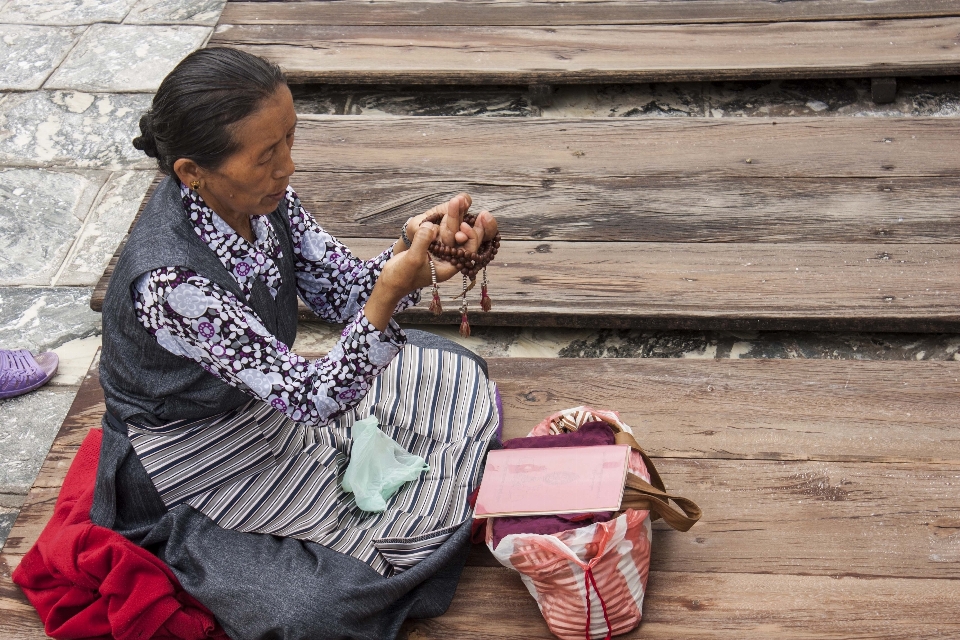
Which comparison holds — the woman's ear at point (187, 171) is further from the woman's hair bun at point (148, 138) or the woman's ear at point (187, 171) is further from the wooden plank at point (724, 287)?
the wooden plank at point (724, 287)

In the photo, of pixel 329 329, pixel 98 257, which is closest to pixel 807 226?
pixel 329 329

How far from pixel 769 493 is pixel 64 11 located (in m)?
3.98

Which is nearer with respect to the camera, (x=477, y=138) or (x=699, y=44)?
(x=477, y=138)

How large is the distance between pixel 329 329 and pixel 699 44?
5.94 feet

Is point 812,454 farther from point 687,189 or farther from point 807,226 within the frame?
point 687,189

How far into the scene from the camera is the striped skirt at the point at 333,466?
80.5 inches

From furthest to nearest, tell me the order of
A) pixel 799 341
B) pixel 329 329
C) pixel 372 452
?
pixel 329 329 → pixel 799 341 → pixel 372 452

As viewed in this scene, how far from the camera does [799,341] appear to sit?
287 cm

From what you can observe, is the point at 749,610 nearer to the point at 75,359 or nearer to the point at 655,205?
the point at 655,205

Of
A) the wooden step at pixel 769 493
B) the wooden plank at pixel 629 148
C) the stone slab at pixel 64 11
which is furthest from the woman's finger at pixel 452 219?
the stone slab at pixel 64 11

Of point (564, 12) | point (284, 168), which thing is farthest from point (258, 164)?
point (564, 12)

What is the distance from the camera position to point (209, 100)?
171cm

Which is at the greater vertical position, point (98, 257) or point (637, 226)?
point (637, 226)

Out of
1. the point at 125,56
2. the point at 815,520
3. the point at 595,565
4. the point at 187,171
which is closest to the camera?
the point at 187,171
